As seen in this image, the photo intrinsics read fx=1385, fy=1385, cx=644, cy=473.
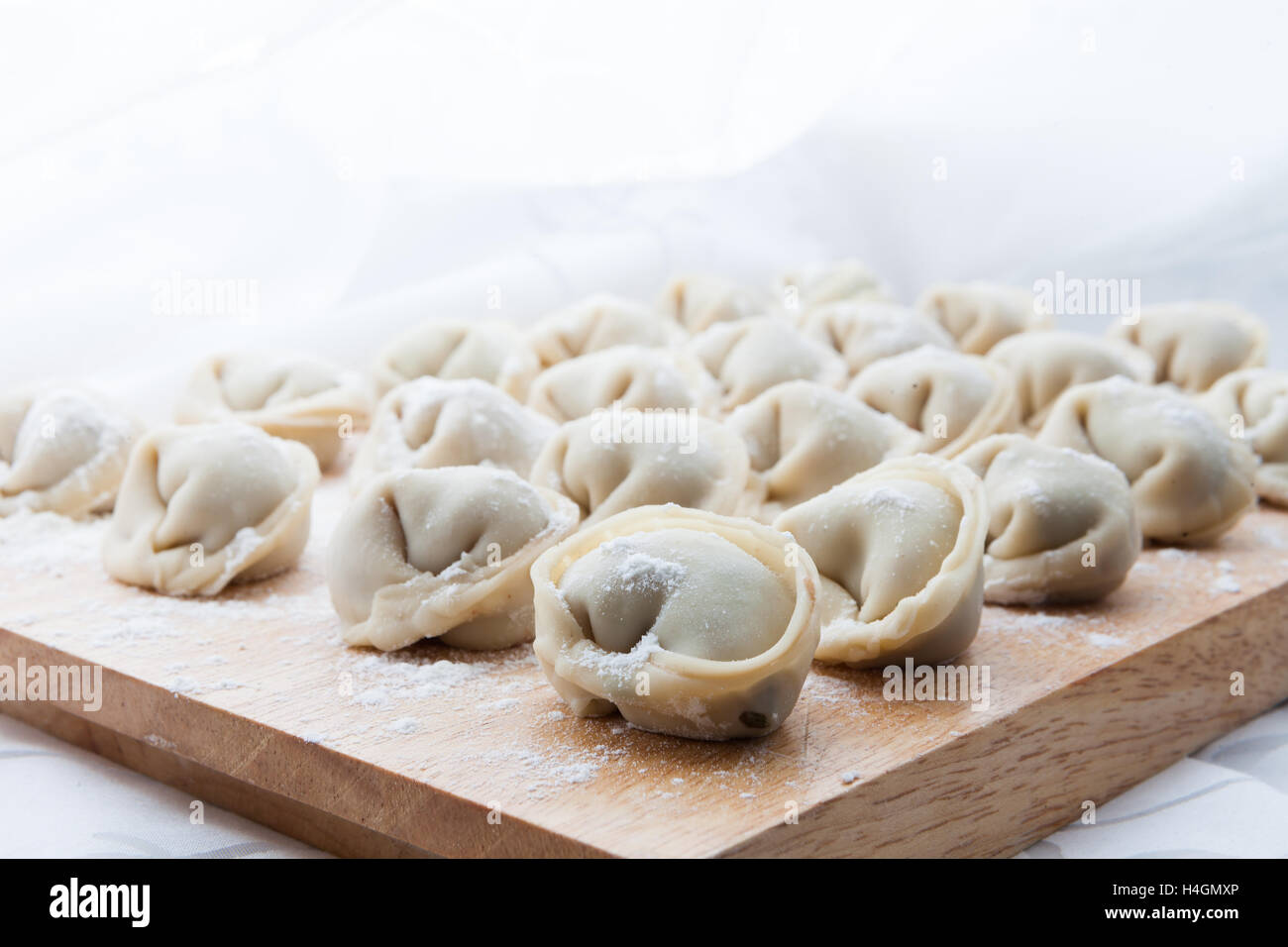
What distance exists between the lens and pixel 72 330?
3.55m

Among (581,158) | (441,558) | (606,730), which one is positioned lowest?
(606,730)

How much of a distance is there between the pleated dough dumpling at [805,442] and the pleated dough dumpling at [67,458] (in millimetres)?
1279

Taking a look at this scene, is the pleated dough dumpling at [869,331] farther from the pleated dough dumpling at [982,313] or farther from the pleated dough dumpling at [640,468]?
the pleated dough dumpling at [640,468]

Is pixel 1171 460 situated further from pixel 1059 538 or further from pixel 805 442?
pixel 805 442

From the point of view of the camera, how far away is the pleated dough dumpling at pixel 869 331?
3.30 metres

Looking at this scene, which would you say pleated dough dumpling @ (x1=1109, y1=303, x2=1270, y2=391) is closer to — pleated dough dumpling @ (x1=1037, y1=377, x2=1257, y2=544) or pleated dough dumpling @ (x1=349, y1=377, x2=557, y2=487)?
pleated dough dumpling @ (x1=1037, y1=377, x2=1257, y2=544)

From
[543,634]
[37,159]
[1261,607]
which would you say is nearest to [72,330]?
[37,159]

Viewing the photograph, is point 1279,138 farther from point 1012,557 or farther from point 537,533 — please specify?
point 537,533

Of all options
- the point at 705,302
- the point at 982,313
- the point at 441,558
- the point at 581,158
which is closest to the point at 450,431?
the point at 441,558

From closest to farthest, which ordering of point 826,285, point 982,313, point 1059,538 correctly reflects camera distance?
point 1059,538, point 982,313, point 826,285

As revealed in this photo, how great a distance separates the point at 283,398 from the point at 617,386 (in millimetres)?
818

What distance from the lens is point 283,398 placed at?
3.17 meters

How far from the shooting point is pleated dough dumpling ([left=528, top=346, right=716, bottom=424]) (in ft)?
9.39
